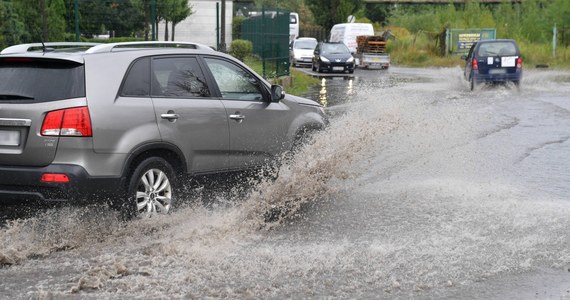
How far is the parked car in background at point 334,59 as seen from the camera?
3781 centimetres

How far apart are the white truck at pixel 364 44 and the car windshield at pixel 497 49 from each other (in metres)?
18.0

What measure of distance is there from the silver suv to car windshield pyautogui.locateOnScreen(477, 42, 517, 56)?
59.9ft

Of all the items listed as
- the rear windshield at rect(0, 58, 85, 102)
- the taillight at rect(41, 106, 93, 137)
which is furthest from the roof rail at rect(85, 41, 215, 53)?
the taillight at rect(41, 106, 93, 137)

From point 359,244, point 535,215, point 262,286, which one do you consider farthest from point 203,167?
point 535,215

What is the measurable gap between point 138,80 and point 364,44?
132ft

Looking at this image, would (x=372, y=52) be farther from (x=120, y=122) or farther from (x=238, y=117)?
(x=120, y=122)

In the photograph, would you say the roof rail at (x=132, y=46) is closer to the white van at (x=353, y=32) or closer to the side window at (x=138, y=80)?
the side window at (x=138, y=80)

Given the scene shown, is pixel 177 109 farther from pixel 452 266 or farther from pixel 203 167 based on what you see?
pixel 452 266

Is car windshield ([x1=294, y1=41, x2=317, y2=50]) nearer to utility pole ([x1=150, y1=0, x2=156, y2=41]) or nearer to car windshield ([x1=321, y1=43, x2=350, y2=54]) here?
car windshield ([x1=321, y1=43, x2=350, y2=54])

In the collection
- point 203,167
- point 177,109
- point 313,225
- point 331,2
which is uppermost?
point 331,2

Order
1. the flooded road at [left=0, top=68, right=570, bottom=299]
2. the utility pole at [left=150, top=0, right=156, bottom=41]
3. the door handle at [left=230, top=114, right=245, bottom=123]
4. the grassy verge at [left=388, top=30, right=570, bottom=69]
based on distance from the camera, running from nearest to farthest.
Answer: the flooded road at [left=0, top=68, right=570, bottom=299] < the door handle at [left=230, top=114, right=245, bottom=123] < the utility pole at [left=150, top=0, right=156, bottom=41] < the grassy verge at [left=388, top=30, right=570, bottom=69]

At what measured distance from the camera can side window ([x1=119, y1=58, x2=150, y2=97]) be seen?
7.35 meters

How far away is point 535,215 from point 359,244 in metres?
2.05

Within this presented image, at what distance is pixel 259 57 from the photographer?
25922 millimetres
